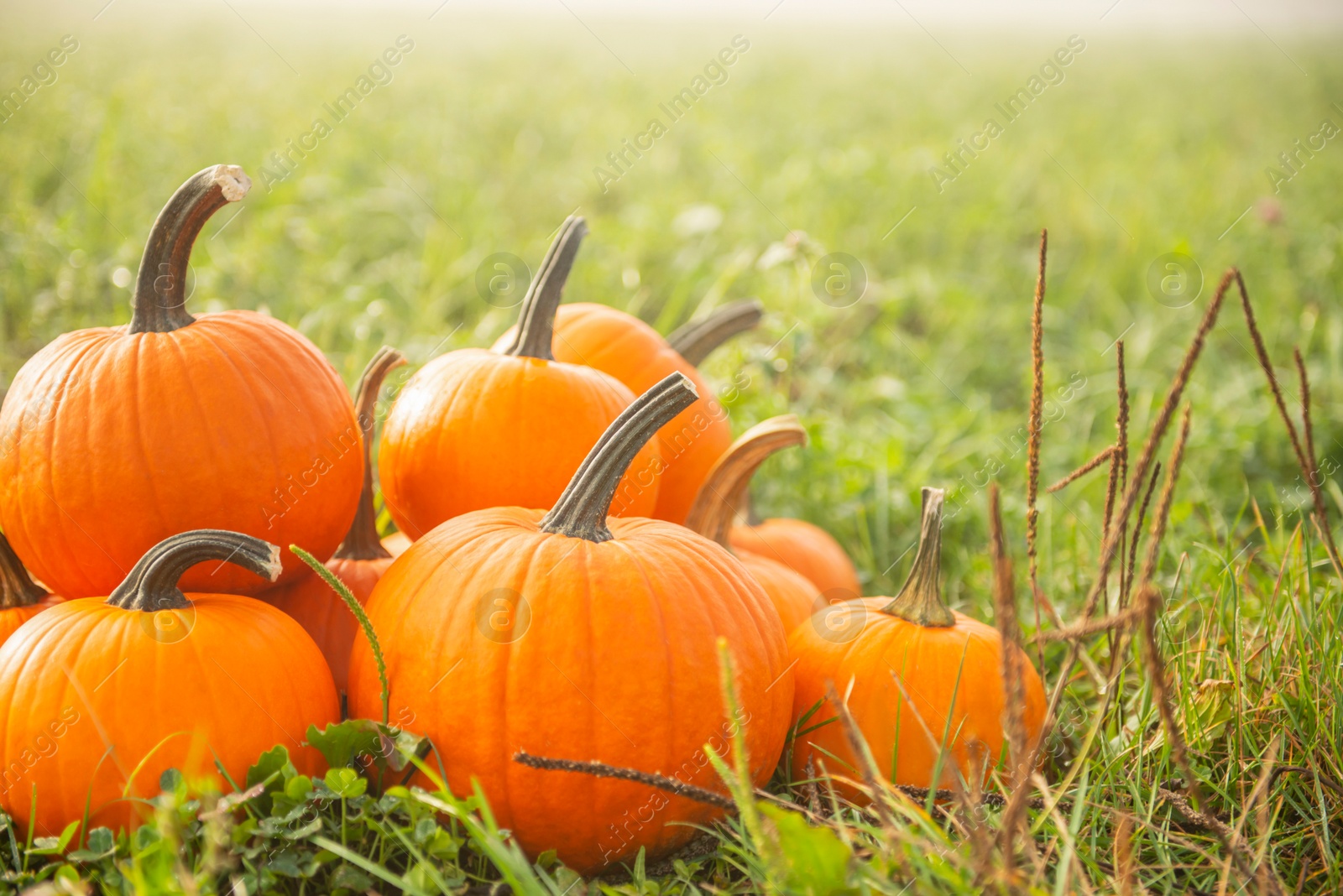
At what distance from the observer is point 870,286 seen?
6.10m

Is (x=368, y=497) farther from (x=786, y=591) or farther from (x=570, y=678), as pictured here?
(x=786, y=591)

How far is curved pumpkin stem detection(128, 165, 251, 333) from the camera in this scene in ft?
5.90

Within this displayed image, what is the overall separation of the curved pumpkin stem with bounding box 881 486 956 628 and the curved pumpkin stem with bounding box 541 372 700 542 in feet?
2.01

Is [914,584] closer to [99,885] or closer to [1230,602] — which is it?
[1230,602]

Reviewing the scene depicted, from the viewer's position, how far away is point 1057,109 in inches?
459

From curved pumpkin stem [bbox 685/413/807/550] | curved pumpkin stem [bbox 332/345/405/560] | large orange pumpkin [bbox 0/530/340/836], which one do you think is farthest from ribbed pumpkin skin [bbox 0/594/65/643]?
curved pumpkin stem [bbox 685/413/807/550]

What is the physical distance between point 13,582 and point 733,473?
1626mm

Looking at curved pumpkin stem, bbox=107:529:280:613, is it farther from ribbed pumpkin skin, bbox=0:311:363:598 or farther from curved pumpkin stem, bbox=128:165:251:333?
curved pumpkin stem, bbox=128:165:251:333

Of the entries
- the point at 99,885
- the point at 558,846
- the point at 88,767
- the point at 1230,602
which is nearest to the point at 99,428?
the point at 88,767

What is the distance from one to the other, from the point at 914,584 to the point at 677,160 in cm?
712

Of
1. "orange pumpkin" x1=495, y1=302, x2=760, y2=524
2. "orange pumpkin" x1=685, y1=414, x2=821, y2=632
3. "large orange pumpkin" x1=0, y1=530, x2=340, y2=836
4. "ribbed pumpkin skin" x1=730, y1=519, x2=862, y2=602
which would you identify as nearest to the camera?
"large orange pumpkin" x1=0, y1=530, x2=340, y2=836

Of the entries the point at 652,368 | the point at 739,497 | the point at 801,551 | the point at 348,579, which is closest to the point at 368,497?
the point at 348,579

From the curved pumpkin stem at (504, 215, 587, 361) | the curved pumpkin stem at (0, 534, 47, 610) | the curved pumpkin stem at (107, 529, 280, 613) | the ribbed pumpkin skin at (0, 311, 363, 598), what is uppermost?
the curved pumpkin stem at (504, 215, 587, 361)

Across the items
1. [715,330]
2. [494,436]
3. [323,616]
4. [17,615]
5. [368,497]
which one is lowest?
[323,616]
